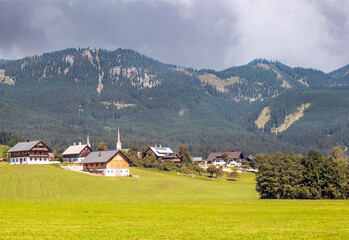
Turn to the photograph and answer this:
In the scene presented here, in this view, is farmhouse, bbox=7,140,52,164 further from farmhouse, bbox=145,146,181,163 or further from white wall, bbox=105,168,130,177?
farmhouse, bbox=145,146,181,163

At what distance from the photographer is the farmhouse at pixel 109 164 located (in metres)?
120

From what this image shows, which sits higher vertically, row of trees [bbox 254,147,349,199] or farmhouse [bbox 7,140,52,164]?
farmhouse [bbox 7,140,52,164]

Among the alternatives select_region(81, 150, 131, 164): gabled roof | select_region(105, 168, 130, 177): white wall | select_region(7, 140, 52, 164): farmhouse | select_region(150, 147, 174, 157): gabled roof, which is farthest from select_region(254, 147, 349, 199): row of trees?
select_region(150, 147, 174, 157): gabled roof

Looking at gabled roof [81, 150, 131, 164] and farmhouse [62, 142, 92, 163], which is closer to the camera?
gabled roof [81, 150, 131, 164]

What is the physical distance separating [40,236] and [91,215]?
13541 mm

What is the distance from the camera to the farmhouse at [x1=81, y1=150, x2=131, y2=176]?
120 meters

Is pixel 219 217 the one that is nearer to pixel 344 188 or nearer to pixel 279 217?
pixel 279 217

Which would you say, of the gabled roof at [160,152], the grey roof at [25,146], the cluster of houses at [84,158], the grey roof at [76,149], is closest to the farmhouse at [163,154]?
the gabled roof at [160,152]

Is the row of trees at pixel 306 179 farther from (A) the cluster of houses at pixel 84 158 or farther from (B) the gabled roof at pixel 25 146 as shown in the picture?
(B) the gabled roof at pixel 25 146

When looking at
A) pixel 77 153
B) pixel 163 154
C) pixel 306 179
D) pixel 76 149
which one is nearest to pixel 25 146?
pixel 77 153

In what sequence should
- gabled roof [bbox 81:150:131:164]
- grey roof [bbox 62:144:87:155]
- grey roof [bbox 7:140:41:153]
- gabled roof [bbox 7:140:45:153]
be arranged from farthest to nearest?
grey roof [bbox 62:144:87:155]
grey roof [bbox 7:140:41:153]
gabled roof [bbox 7:140:45:153]
gabled roof [bbox 81:150:131:164]

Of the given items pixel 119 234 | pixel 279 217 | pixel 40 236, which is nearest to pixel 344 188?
pixel 279 217

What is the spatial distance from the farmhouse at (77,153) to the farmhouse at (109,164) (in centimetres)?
2895

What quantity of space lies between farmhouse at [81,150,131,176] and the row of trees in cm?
5267
